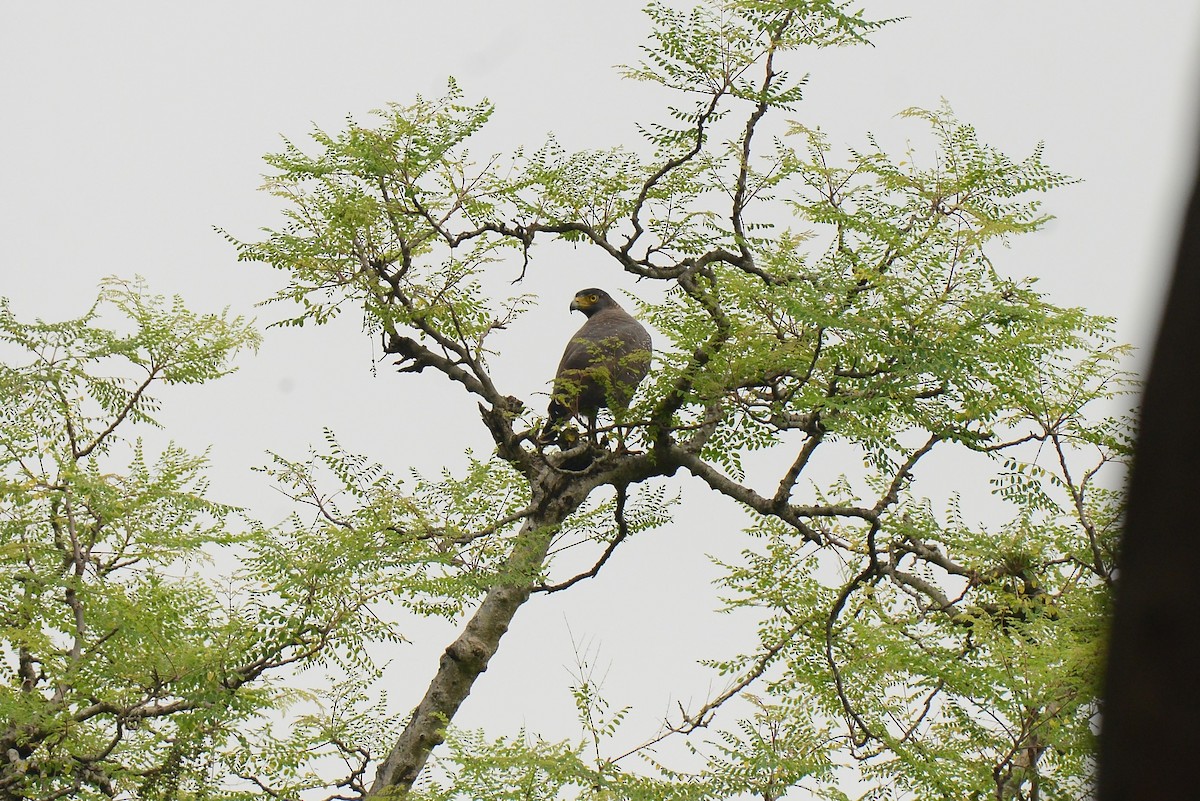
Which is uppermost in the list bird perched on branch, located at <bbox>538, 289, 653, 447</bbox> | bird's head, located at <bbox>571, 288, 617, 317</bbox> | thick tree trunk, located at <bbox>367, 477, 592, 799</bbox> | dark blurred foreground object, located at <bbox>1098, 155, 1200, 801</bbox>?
bird's head, located at <bbox>571, 288, 617, 317</bbox>

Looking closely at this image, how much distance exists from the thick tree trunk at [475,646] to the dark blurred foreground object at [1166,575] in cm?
553

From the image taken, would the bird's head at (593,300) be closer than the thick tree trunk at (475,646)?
No

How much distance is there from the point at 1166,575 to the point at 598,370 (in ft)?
17.9

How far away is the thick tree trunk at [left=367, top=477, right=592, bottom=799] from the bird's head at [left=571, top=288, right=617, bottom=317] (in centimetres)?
201

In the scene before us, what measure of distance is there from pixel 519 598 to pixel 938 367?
267cm

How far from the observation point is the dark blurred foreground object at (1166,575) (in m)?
0.89

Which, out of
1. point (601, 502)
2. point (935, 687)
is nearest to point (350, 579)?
point (601, 502)

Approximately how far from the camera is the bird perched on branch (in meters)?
6.62

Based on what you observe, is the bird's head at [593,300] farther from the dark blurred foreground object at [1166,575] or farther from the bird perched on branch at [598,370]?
the dark blurred foreground object at [1166,575]

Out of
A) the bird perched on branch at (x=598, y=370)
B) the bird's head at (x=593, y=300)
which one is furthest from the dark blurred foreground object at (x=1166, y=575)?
the bird's head at (x=593, y=300)

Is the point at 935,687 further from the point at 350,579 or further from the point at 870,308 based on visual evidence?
the point at 350,579

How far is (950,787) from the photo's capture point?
16.5 ft

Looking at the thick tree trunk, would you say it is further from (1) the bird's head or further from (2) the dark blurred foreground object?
(2) the dark blurred foreground object

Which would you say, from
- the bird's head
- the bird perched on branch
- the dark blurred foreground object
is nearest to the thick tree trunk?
the bird perched on branch
